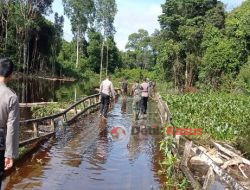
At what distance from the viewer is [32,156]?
980 centimetres

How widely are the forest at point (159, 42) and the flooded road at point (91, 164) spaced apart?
18891 millimetres

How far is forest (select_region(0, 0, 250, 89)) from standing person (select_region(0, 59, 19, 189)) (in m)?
26.1

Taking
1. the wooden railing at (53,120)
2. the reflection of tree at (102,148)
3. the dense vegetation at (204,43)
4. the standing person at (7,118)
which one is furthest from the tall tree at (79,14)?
the standing person at (7,118)

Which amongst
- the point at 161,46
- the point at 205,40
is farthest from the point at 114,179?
the point at 161,46

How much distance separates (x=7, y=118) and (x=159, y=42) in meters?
47.1

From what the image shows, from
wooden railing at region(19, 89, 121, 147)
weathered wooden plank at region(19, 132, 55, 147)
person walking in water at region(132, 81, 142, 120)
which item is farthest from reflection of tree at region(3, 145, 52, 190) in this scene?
person walking in water at region(132, 81, 142, 120)

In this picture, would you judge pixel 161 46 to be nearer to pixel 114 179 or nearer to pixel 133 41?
pixel 114 179

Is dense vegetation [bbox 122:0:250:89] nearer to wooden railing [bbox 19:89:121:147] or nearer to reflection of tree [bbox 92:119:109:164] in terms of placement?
wooden railing [bbox 19:89:121:147]

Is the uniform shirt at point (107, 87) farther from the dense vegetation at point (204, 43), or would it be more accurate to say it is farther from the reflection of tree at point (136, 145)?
the dense vegetation at point (204, 43)

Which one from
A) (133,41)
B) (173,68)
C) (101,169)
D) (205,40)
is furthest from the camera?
(133,41)

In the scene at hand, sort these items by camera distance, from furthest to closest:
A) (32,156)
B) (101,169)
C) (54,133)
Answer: (54,133)
(32,156)
(101,169)

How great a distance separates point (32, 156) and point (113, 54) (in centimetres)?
7436

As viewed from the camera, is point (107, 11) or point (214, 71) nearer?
point (214, 71)

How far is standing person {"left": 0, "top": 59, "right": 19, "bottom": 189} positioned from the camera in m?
4.64
